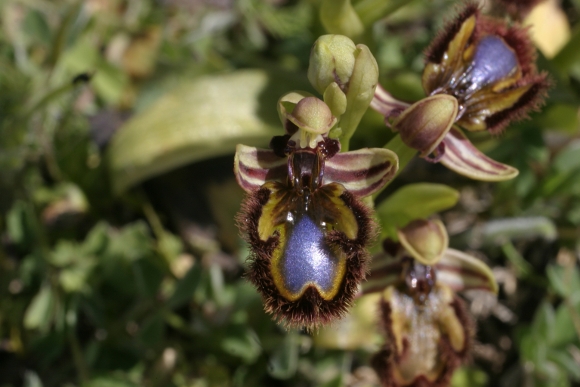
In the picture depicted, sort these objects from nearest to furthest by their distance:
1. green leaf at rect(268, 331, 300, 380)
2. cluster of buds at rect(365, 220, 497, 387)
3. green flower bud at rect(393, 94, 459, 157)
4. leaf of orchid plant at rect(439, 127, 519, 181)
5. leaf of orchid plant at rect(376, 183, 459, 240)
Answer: green flower bud at rect(393, 94, 459, 157)
leaf of orchid plant at rect(439, 127, 519, 181)
leaf of orchid plant at rect(376, 183, 459, 240)
cluster of buds at rect(365, 220, 497, 387)
green leaf at rect(268, 331, 300, 380)

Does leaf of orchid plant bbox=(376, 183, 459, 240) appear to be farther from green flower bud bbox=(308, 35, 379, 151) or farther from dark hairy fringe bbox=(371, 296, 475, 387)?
green flower bud bbox=(308, 35, 379, 151)

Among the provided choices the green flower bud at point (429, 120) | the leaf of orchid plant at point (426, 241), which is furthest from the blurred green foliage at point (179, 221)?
the green flower bud at point (429, 120)

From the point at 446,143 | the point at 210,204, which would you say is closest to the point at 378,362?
the point at 446,143

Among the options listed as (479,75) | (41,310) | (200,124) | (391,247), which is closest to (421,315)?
(391,247)

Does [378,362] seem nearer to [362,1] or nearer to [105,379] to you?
[105,379]

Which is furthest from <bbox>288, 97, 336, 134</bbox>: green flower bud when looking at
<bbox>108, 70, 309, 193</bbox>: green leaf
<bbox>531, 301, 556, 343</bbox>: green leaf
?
<bbox>531, 301, 556, 343</bbox>: green leaf

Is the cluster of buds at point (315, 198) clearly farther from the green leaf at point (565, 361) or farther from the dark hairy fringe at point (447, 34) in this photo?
the green leaf at point (565, 361)
